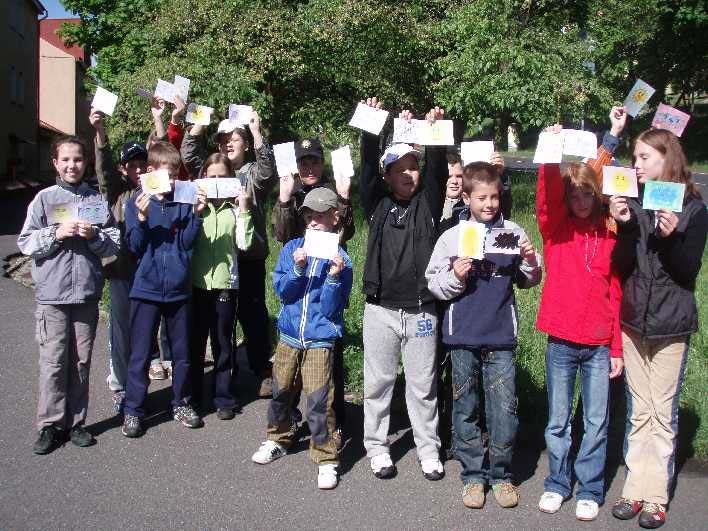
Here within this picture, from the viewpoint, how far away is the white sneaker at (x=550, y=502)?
416 cm

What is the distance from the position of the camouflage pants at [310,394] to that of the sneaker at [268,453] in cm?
4

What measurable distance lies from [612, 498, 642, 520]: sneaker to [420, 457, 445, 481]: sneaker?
0.98m

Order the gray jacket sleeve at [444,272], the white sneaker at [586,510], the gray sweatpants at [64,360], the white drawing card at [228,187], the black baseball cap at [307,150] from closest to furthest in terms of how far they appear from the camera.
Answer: the white sneaker at [586,510], the gray jacket sleeve at [444,272], the gray sweatpants at [64,360], the black baseball cap at [307,150], the white drawing card at [228,187]

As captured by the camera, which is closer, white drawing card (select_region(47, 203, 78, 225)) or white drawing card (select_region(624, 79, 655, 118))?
white drawing card (select_region(624, 79, 655, 118))

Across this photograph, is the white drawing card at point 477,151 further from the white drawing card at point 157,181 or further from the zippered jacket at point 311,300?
the white drawing card at point 157,181

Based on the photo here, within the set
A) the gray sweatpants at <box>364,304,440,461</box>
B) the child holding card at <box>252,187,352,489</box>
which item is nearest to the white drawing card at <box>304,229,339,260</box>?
the child holding card at <box>252,187,352,489</box>

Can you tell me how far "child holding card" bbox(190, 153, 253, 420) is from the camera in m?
5.44

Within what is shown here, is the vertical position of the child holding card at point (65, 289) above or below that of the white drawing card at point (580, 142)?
below

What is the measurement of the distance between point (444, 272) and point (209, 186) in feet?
6.14

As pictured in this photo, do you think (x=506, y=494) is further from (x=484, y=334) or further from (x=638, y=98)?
(x=638, y=98)

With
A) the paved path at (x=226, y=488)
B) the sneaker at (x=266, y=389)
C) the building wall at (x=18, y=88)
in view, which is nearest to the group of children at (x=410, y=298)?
the paved path at (x=226, y=488)

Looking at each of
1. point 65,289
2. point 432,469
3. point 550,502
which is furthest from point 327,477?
point 65,289

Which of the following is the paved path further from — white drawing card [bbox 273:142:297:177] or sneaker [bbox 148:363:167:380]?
white drawing card [bbox 273:142:297:177]

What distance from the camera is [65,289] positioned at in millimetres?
4812
